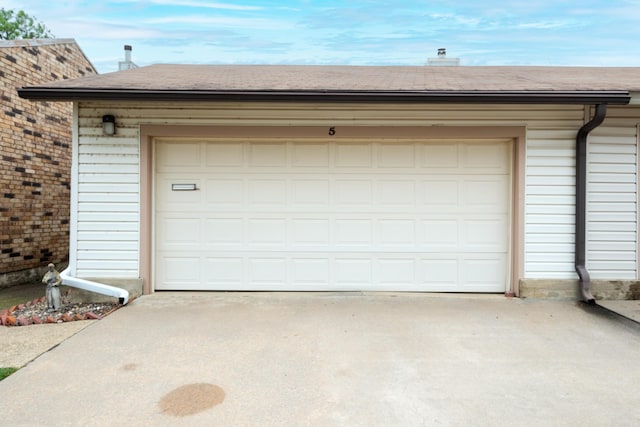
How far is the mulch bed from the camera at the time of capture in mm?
4094

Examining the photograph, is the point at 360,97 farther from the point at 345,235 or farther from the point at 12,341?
the point at 12,341

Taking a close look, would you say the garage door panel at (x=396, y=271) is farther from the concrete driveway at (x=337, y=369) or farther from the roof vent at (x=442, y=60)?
the roof vent at (x=442, y=60)

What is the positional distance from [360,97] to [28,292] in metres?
5.77

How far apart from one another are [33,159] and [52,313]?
3577mm

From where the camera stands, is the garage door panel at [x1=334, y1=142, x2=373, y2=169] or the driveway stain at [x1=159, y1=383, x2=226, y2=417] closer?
the driveway stain at [x1=159, y1=383, x2=226, y2=417]

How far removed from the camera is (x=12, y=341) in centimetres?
355

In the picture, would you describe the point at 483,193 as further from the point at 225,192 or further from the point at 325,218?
the point at 225,192

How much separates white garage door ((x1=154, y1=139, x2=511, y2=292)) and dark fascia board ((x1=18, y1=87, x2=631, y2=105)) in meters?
0.86

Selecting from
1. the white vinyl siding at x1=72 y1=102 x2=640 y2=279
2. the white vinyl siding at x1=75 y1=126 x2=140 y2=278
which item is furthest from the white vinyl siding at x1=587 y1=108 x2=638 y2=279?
the white vinyl siding at x1=75 y1=126 x2=140 y2=278

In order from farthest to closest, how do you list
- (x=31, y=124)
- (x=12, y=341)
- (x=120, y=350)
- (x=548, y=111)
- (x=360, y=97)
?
(x=31, y=124), (x=548, y=111), (x=360, y=97), (x=12, y=341), (x=120, y=350)

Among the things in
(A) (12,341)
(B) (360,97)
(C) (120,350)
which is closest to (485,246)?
(B) (360,97)

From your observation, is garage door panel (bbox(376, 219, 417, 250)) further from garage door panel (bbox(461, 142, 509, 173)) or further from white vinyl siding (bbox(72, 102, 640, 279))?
white vinyl siding (bbox(72, 102, 640, 279))

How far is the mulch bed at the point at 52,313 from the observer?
409cm

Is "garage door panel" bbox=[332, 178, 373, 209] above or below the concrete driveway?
above
